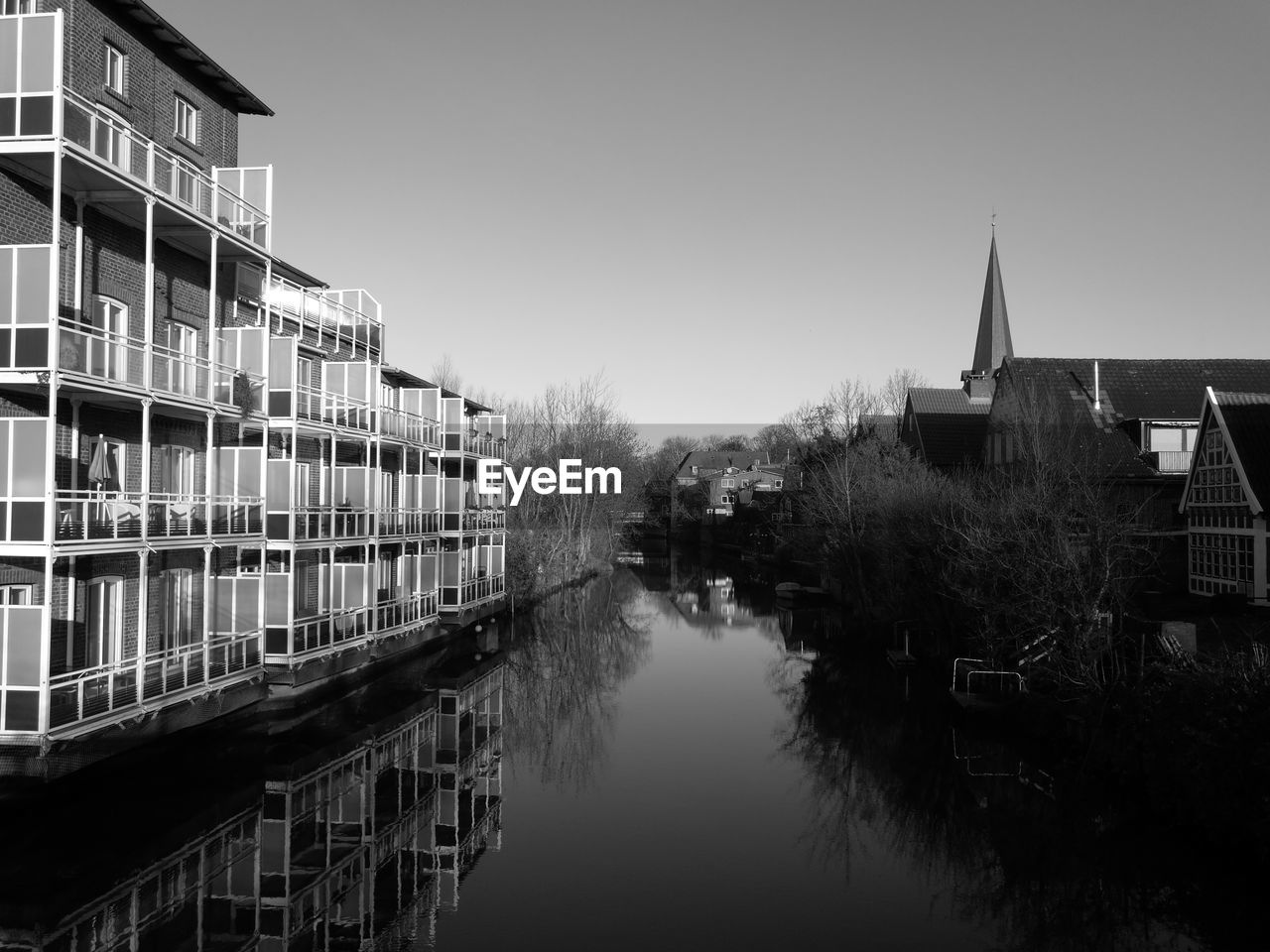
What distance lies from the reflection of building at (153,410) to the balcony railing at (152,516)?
5 cm

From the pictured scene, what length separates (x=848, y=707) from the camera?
21.6 metres

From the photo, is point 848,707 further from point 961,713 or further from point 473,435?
point 473,435

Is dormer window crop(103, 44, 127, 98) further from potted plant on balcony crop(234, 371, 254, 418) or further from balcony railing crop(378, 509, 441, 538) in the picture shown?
balcony railing crop(378, 509, 441, 538)

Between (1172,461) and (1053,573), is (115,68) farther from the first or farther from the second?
(1172,461)

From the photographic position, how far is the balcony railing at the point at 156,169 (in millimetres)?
12977

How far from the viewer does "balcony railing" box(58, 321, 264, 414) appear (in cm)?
1266

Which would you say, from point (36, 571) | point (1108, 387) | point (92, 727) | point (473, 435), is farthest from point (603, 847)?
point (1108, 387)

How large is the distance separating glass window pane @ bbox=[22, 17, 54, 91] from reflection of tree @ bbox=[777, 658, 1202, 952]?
1401cm

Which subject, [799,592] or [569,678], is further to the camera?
[799,592]

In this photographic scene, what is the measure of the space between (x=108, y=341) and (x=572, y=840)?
29.8ft

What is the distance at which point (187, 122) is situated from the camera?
1792 cm

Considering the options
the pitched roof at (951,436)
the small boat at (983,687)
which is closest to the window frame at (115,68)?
the small boat at (983,687)

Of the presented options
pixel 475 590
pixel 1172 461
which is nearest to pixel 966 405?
pixel 1172 461

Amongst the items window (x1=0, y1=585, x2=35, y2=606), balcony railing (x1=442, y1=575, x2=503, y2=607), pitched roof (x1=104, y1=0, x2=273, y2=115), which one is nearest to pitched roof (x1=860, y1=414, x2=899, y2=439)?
balcony railing (x1=442, y1=575, x2=503, y2=607)
